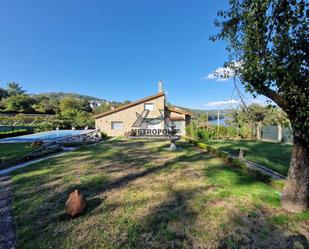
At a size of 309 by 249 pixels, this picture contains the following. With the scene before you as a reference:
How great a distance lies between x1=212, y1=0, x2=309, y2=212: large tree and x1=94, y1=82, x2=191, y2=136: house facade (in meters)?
18.6

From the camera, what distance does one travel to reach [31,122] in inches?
1180

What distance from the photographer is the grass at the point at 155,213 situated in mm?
3303

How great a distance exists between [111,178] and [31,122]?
29.7 metres

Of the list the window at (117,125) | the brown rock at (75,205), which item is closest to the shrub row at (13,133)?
the window at (117,125)

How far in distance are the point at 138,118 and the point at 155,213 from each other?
754 inches

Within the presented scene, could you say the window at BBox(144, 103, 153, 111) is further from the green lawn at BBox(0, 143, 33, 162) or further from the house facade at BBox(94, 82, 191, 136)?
the green lawn at BBox(0, 143, 33, 162)

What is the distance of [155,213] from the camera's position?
13.9 feet

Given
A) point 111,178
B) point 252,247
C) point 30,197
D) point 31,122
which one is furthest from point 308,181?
point 31,122

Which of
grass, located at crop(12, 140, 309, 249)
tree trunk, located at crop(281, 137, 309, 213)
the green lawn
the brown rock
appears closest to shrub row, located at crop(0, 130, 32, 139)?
the green lawn

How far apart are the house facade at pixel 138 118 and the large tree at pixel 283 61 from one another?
18637 mm

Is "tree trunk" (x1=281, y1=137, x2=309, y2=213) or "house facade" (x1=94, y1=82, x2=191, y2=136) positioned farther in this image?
"house facade" (x1=94, y1=82, x2=191, y2=136)

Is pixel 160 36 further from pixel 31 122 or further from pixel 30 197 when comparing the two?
pixel 31 122

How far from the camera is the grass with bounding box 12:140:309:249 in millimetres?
3303

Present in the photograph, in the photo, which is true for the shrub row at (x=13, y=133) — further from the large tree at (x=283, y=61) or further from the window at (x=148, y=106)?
the large tree at (x=283, y=61)
